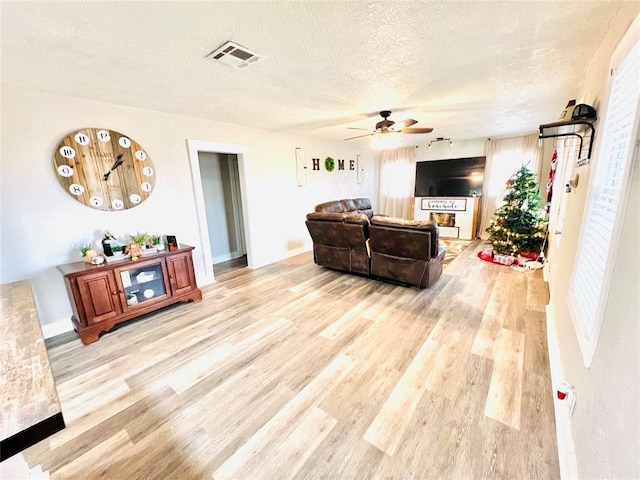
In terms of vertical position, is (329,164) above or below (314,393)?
above

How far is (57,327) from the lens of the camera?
272 cm

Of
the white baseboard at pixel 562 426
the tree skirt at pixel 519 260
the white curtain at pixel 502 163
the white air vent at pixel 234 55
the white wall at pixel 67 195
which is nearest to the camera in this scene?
the white baseboard at pixel 562 426

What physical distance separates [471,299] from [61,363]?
14.0 feet

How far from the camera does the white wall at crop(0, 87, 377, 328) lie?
2404 millimetres

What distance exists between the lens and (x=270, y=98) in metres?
2.88

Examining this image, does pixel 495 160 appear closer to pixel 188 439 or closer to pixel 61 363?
pixel 188 439

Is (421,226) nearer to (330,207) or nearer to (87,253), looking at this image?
(330,207)

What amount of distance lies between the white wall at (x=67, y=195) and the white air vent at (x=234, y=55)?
1784mm

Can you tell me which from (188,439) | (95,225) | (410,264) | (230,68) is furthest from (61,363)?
(410,264)

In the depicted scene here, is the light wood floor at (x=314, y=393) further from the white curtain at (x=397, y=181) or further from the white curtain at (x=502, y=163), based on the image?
the white curtain at (x=397, y=181)

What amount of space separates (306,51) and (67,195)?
9.29ft

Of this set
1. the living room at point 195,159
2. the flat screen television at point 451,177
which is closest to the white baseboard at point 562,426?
the living room at point 195,159

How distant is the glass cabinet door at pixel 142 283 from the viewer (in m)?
2.78

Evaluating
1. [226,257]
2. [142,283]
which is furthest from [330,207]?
[142,283]
